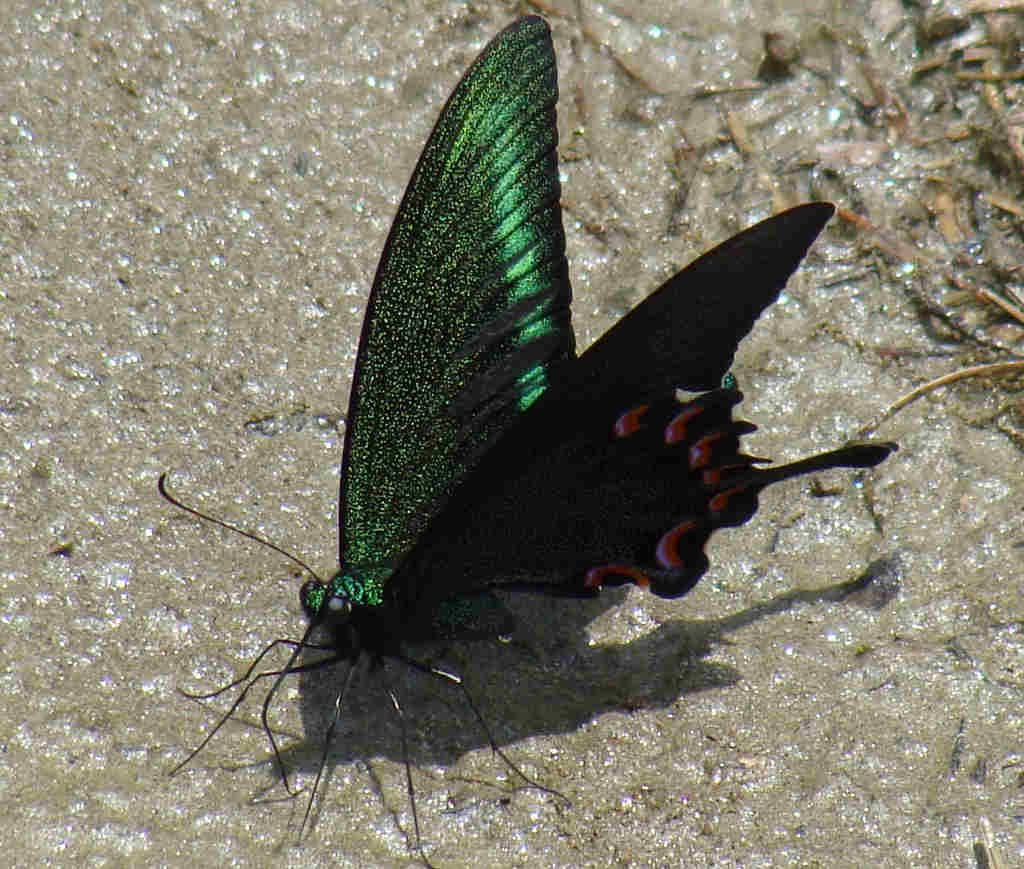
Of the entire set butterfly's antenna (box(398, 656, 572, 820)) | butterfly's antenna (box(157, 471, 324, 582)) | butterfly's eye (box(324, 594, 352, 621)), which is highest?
butterfly's antenna (box(157, 471, 324, 582))

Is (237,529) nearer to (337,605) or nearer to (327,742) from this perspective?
(337,605)

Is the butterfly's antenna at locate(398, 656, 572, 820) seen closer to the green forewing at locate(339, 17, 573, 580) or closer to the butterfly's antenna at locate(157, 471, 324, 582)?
the green forewing at locate(339, 17, 573, 580)

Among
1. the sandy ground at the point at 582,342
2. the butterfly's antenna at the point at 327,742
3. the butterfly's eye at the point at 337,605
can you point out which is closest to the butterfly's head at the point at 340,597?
the butterfly's eye at the point at 337,605

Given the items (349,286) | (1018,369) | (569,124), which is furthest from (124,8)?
(1018,369)

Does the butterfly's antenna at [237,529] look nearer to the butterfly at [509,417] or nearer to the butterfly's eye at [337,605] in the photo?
the butterfly at [509,417]

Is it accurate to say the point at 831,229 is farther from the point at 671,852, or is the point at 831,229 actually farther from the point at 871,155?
the point at 671,852

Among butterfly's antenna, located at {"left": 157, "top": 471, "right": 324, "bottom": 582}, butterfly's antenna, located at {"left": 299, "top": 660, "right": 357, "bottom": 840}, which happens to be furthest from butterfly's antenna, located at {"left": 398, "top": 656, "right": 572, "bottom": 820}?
butterfly's antenna, located at {"left": 157, "top": 471, "right": 324, "bottom": 582}

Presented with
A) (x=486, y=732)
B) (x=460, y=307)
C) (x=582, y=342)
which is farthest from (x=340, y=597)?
(x=582, y=342)
